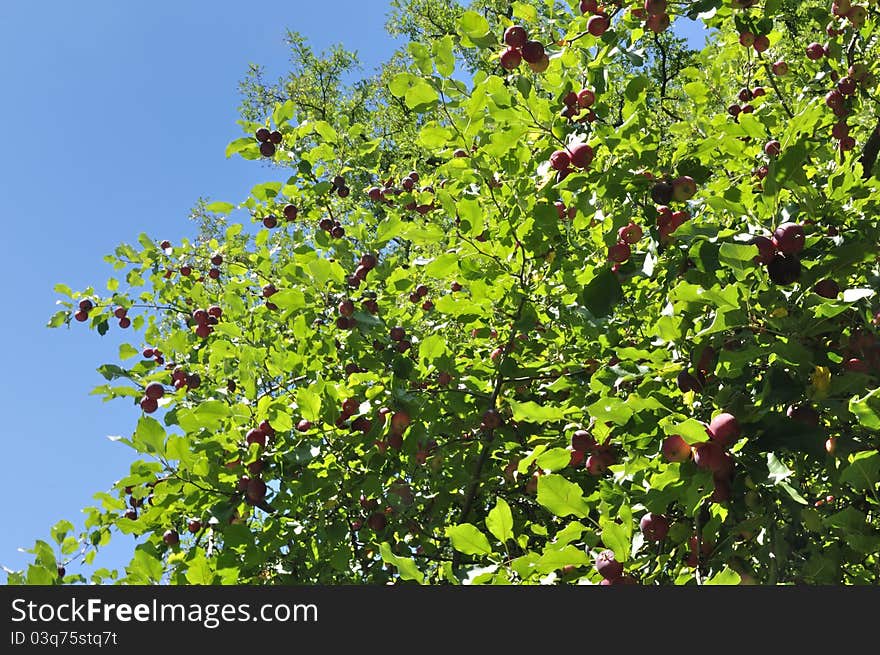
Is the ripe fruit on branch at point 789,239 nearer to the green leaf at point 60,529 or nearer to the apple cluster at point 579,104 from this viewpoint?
the apple cluster at point 579,104

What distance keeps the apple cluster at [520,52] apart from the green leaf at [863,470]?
2.02 m

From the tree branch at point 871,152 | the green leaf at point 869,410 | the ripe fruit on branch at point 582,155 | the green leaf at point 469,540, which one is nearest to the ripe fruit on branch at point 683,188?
the ripe fruit on branch at point 582,155

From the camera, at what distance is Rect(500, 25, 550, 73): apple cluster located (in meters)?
2.87

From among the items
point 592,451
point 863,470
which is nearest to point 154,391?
point 592,451

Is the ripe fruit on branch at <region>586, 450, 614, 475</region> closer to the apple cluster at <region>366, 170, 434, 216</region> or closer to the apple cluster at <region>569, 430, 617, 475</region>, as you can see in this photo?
the apple cluster at <region>569, 430, 617, 475</region>

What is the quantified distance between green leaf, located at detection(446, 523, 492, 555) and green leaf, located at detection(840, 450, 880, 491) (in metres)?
1.02

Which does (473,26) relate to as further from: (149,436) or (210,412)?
(149,436)

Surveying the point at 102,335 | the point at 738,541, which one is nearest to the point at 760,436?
the point at 738,541

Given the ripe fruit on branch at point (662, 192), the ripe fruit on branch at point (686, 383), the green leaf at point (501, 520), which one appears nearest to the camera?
the green leaf at point (501, 520)

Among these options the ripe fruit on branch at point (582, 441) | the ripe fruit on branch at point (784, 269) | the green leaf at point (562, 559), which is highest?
the ripe fruit on branch at point (784, 269)

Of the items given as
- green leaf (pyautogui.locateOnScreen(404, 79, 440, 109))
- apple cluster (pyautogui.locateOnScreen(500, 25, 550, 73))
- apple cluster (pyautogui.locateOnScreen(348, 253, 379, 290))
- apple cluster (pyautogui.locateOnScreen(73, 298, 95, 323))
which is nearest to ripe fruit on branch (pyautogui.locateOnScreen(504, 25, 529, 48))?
apple cluster (pyautogui.locateOnScreen(500, 25, 550, 73))

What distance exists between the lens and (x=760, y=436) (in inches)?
77.6

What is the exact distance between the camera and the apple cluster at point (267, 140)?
3861mm

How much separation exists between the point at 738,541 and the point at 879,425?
0.93 m
